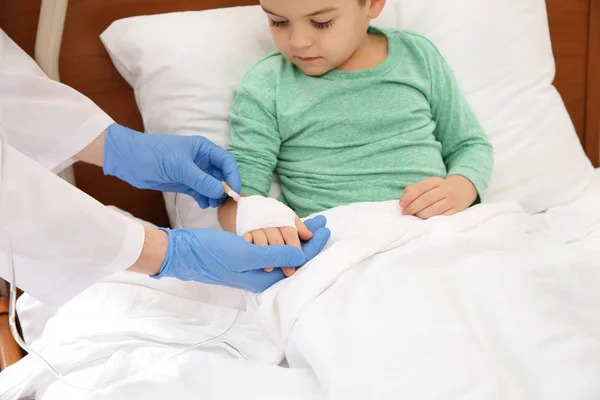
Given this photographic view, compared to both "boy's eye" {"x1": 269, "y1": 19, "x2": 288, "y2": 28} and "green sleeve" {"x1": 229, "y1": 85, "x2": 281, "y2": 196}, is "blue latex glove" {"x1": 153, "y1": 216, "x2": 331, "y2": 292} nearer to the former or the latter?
"green sleeve" {"x1": 229, "y1": 85, "x2": 281, "y2": 196}

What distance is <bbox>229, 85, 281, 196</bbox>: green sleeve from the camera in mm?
1217

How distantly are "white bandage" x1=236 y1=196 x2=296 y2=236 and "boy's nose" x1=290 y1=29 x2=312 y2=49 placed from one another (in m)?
0.30

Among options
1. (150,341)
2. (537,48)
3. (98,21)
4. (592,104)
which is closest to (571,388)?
(150,341)

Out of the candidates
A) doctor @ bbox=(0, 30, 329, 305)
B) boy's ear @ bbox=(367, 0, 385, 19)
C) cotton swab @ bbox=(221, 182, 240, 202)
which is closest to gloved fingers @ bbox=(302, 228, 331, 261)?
doctor @ bbox=(0, 30, 329, 305)

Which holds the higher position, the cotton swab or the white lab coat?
the white lab coat

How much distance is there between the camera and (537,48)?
1.57 metres

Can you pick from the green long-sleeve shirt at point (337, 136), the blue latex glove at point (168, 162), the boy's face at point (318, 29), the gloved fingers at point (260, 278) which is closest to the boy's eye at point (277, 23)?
the boy's face at point (318, 29)

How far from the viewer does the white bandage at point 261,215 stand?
1.04 metres

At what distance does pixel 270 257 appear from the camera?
0.98 metres

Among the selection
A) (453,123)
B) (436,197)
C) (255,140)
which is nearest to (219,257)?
(255,140)

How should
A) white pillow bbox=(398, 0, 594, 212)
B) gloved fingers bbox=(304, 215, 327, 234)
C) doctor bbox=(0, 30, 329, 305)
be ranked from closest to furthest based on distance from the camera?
doctor bbox=(0, 30, 329, 305) < gloved fingers bbox=(304, 215, 327, 234) < white pillow bbox=(398, 0, 594, 212)

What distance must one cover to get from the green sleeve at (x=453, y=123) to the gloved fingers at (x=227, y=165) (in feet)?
1.49

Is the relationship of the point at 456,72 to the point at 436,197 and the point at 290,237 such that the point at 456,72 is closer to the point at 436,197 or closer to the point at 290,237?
the point at 436,197

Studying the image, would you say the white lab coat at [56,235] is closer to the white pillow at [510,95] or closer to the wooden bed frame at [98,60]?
the wooden bed frame at [98,60]
